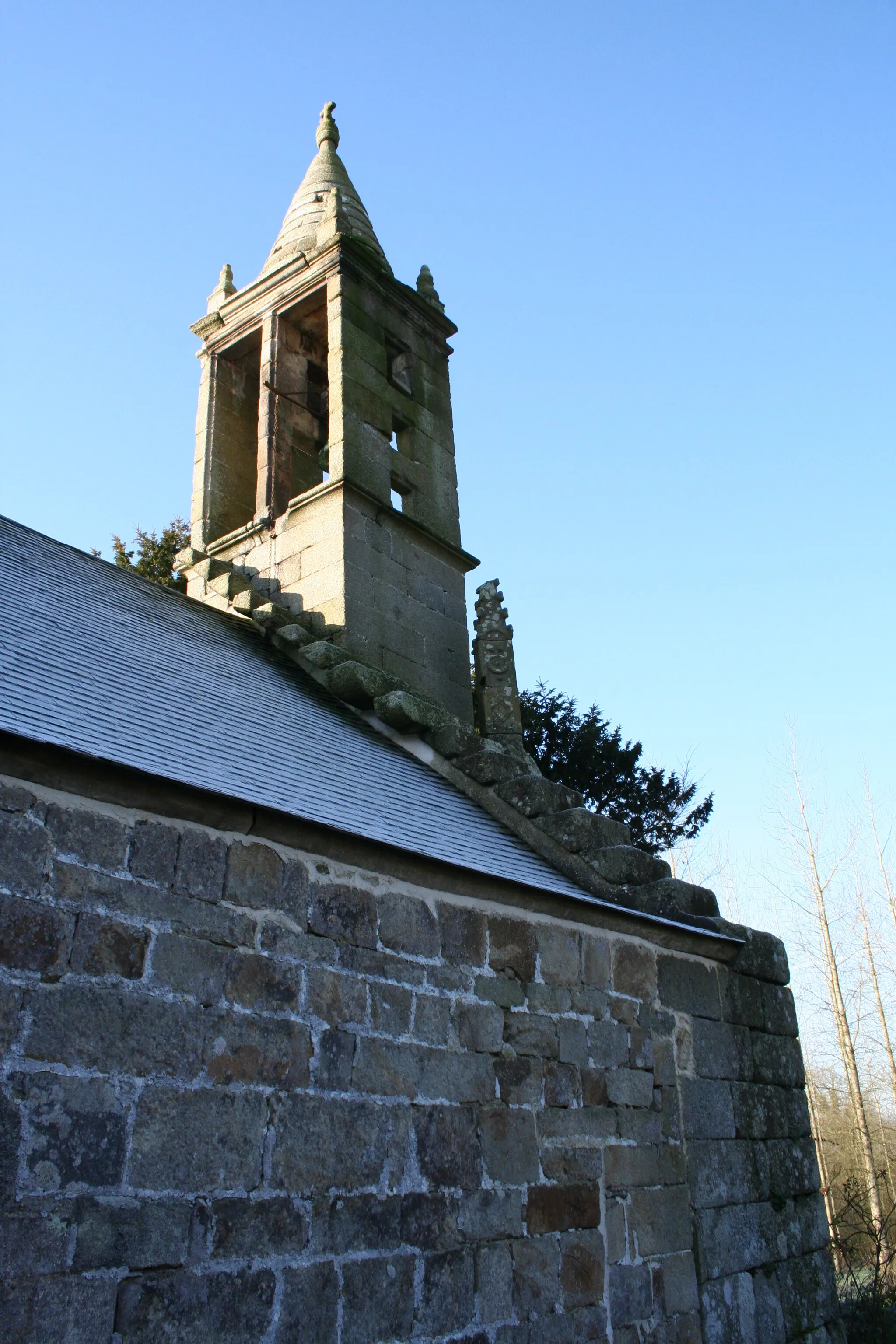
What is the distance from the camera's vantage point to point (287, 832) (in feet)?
14.5

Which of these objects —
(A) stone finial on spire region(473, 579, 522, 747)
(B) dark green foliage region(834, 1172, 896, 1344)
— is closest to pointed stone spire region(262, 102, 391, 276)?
(A) stone finial on spire region(473, 579, 522, 747)

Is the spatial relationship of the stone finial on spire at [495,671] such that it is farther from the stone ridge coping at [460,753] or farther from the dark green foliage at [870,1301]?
the dark green foliage at [870,1301]

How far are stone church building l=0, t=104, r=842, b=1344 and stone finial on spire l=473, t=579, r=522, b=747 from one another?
1.21m

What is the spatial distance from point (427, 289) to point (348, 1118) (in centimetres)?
937

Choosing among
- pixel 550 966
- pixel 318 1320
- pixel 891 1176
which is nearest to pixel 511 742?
pixel 550 966

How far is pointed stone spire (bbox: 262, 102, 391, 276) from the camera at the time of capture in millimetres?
10773

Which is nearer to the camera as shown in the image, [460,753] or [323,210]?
[460,753]

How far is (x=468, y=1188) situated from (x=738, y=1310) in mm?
2106

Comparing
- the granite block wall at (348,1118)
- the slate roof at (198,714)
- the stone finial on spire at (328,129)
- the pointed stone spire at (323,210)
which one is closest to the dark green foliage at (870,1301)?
the granite block wall at (348,1118)

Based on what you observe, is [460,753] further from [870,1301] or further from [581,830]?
[870,1301]

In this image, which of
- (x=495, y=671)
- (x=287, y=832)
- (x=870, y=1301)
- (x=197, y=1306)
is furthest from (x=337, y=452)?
(x=870, y=1301)

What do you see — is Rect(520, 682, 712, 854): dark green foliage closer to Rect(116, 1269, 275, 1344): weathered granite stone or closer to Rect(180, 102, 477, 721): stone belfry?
Rect(180, 102, 477, 721): stone belfry

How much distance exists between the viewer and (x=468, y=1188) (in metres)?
4.54

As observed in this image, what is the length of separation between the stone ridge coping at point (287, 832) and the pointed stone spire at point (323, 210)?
7.45 m
